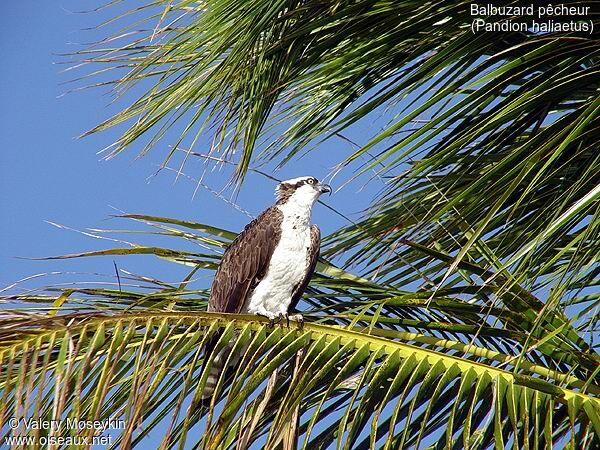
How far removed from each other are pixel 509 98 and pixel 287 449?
6.73 ft

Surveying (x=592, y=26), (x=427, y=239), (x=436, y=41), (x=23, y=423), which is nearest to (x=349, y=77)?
(x=436, y=41)

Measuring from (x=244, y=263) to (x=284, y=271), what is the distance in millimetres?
271

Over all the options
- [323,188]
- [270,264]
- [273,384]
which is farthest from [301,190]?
[273,384]

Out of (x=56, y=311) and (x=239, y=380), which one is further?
(x=56, y=311)

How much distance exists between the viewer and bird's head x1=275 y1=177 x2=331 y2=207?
7165mm

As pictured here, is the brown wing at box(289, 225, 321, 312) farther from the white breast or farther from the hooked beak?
the hooked beak

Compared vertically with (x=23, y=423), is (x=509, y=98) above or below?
above

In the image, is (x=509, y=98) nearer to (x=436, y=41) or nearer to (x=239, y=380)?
(x=436, y=41)

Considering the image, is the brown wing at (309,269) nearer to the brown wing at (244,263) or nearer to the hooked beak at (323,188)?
the brown wing at (244,263)

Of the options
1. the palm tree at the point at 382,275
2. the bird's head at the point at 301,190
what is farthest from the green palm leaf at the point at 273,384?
the bird's head at the point at 301,190

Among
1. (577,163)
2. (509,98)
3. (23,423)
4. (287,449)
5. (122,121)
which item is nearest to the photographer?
(23,423)

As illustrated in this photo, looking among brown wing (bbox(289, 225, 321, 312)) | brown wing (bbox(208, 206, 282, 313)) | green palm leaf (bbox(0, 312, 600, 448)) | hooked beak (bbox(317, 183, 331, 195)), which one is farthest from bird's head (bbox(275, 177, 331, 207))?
green palm leaf (bbox(0, 312, 600, 448))

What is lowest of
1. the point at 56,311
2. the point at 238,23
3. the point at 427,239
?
the point at 56,311

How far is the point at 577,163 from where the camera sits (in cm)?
547
